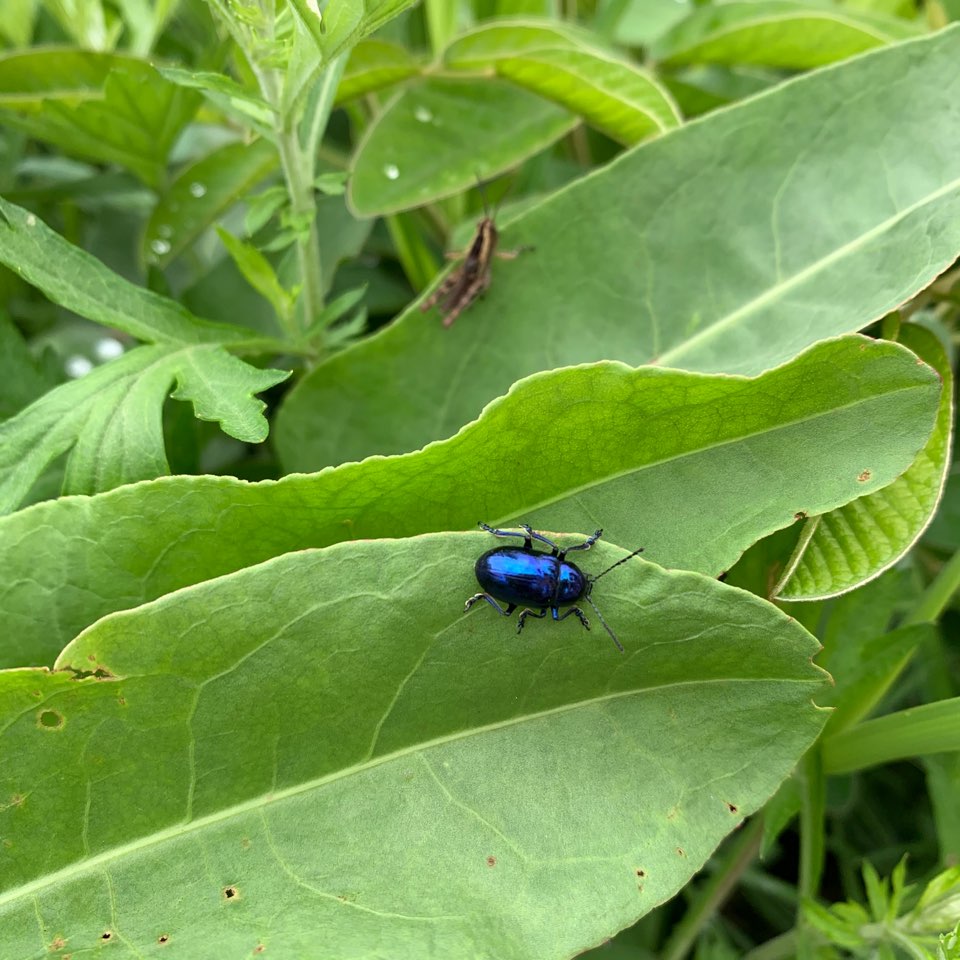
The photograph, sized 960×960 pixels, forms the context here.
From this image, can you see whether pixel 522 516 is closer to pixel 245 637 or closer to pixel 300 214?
pixel 245 637

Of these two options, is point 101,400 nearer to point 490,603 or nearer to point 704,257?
point 490,603

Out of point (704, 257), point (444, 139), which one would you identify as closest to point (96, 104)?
point (444, 139)

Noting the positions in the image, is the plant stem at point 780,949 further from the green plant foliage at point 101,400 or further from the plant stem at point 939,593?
the green plant foliage at point 101,400

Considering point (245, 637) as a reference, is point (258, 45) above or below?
above

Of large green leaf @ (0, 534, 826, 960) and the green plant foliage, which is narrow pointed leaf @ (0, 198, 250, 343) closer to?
the green plant foliage

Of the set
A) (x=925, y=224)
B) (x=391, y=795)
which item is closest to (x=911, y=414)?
(x=925, y=224)

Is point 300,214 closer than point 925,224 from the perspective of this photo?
No

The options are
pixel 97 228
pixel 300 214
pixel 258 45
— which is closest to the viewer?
pixel 258 45
